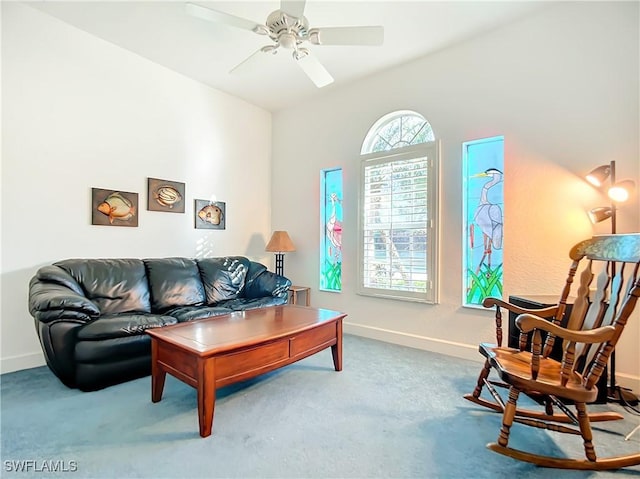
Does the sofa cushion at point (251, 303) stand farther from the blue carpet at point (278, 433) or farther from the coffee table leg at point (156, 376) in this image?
the coffee table leg at point (156, 376)

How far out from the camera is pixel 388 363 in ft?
9.84

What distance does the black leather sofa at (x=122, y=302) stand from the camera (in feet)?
7.61

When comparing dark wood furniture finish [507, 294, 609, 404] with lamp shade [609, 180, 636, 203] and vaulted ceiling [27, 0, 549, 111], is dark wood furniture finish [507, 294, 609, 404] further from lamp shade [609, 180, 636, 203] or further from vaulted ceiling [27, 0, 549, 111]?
vaulted ceiling [27, 0, 549, 111]

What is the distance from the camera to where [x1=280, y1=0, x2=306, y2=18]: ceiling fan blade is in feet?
6.77

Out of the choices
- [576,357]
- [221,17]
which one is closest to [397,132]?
[221,17]

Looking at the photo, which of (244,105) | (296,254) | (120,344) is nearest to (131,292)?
(120,344)

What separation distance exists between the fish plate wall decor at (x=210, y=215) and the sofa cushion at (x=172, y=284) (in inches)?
27.2

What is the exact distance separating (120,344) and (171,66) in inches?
124

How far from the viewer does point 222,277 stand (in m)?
3.86

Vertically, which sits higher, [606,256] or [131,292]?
[606,256]

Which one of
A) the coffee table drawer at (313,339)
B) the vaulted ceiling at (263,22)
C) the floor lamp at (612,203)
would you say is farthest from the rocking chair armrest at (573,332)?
the vaulted ceiling at (263,22)

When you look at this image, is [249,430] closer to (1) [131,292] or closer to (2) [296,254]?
(1) [131,292]

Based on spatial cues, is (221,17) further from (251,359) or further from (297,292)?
(297,292)

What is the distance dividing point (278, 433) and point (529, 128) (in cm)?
319
